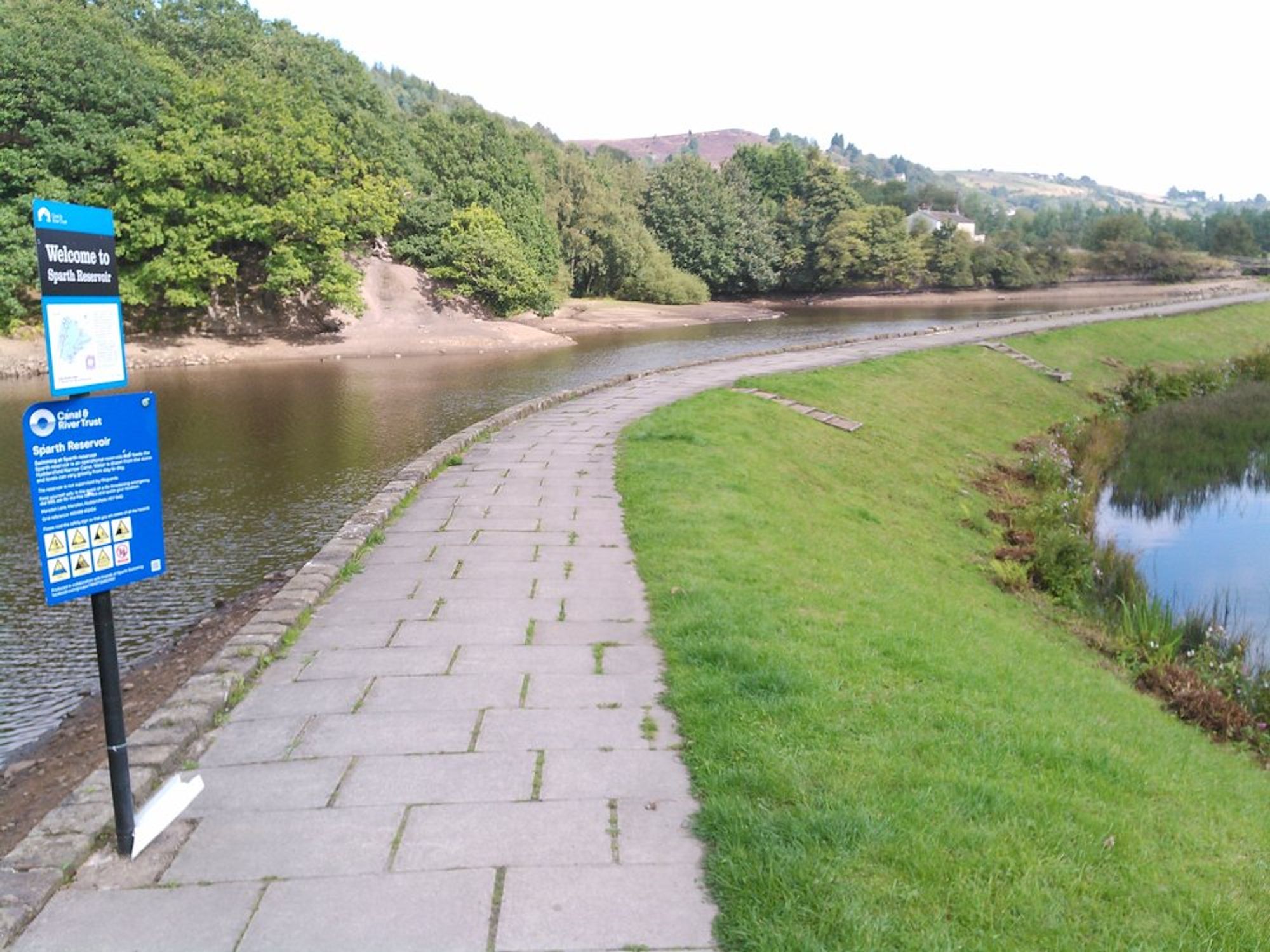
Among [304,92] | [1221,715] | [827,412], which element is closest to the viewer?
[1221,715]

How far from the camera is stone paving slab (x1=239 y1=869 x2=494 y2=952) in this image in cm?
309

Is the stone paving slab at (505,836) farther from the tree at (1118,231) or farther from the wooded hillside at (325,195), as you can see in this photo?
the tree at (1118,231)

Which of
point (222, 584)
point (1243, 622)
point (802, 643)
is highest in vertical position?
point (802, 643)

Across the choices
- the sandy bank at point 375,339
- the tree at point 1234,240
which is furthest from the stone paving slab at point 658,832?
the tree at point 1234,240

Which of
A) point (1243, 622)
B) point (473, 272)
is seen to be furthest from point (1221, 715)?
point (473, 272)

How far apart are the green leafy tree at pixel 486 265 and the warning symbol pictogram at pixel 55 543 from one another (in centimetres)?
4064

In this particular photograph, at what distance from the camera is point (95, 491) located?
341cm

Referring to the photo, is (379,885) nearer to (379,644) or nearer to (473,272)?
(379,644)

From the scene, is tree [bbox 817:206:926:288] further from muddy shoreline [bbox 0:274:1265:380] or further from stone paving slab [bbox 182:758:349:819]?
stone paving slab [bbox 182:758:349:819]

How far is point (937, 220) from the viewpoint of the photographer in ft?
361

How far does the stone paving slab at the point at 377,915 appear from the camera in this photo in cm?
309

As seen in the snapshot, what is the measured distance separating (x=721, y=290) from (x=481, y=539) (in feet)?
208

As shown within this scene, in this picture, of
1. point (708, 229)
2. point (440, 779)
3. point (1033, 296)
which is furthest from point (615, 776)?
point (1033, 296)

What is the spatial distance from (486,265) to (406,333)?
6503 millimetres
